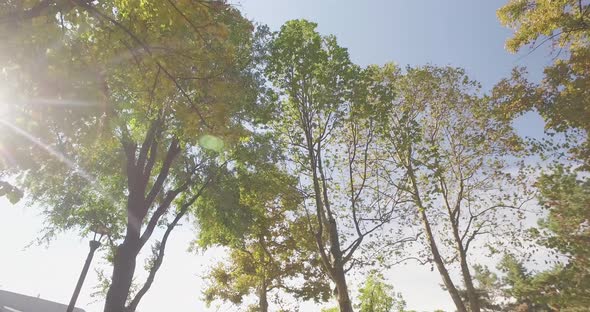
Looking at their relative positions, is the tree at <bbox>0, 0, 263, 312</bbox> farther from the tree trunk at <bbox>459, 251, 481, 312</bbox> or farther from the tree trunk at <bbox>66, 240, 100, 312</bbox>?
the tree trunk at <bbox>459, 251, 481, 312</bbox>

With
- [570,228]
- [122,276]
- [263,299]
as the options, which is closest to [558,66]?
[570,228]

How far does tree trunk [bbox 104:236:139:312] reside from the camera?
10.8 metres

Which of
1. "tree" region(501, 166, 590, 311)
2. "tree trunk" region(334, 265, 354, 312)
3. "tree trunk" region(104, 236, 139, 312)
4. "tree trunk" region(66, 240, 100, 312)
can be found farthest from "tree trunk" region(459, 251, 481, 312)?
"tree trunk" region(66, 240, 100, 312)

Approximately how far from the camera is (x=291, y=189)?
1320 centimetres

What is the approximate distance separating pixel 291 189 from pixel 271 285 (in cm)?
1447

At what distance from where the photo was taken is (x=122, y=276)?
37.0 ft

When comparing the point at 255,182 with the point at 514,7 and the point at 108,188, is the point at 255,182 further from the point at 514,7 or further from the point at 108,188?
the point at 514,7

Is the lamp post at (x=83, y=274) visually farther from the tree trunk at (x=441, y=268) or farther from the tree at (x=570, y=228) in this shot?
the tree at (x=570, y=228)

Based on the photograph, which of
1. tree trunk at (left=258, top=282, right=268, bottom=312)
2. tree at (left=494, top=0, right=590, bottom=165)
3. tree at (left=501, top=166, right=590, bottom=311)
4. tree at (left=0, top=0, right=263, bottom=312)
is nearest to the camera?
tree at (left=0, top=0, right=263, bottom=312)

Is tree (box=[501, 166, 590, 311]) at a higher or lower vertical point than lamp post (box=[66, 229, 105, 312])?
higher

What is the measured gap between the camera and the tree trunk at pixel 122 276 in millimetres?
10797

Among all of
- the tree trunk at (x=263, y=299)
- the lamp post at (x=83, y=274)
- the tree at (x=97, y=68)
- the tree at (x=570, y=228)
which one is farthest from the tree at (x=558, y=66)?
the tree trunk at (x=263, y=299)

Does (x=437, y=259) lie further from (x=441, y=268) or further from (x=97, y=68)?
(x=97, y=68)

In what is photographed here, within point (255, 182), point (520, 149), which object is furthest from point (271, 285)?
point (520, 149)
